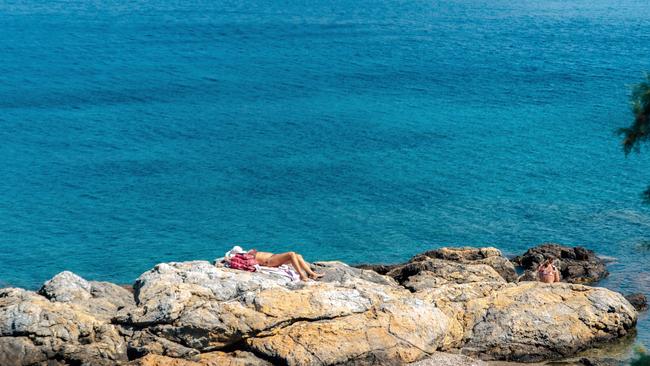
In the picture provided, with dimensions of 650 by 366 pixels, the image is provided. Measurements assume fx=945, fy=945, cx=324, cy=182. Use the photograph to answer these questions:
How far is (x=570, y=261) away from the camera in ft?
120

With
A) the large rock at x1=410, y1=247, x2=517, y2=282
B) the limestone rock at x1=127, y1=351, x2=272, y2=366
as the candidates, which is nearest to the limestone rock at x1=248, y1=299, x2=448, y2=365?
the limestone rock at x1=127, y1=351, x2=272, y2=366

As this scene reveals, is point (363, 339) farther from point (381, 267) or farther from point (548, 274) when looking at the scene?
point (381, 267)

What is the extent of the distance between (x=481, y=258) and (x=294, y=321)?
10.9 meters

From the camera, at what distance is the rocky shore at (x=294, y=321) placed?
964 inches

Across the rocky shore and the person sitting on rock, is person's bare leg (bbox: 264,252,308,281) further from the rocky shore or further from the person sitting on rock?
the person sitting on rock

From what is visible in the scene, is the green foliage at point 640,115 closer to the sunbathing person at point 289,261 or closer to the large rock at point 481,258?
the sunbathing person at point 289,261

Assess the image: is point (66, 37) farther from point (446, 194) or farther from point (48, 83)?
point (446, 194)

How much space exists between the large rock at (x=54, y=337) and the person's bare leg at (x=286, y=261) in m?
5.46

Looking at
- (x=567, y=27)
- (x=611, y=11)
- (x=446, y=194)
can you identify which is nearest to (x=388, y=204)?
(x=446, y=194)

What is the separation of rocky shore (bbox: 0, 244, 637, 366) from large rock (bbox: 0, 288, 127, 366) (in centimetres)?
3

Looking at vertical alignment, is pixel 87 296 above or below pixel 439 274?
above

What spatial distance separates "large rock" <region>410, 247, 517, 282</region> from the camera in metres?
33.2

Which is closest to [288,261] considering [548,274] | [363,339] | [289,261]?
[289,261]

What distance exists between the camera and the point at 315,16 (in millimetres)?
94375
